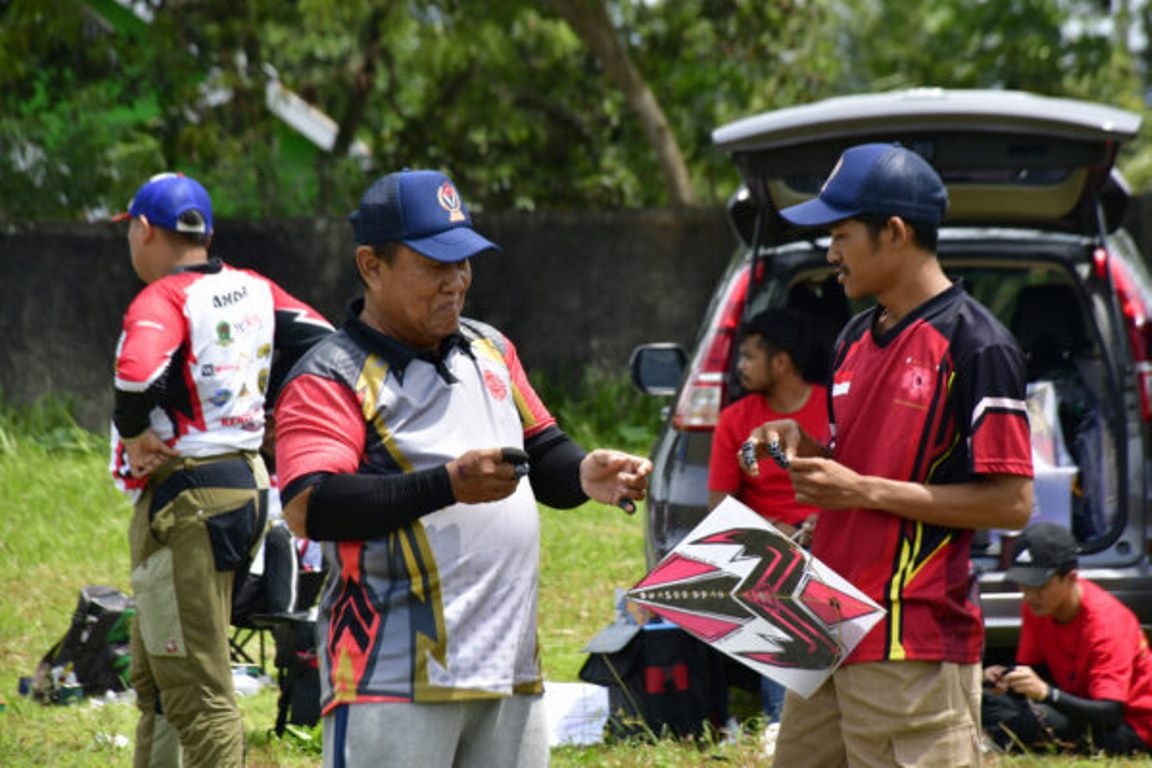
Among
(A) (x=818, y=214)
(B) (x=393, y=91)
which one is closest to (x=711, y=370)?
(A) (x=818, y=214)

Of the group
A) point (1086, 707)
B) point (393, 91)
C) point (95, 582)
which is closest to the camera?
point (1086, 707)

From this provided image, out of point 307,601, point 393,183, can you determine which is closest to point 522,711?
point 393,183

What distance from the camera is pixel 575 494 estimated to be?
11.5 ft

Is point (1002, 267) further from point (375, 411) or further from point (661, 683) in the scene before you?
point (375, 411)

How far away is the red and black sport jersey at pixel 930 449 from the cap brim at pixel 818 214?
25 centimetres

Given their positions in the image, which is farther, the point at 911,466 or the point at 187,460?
the point at 187,460

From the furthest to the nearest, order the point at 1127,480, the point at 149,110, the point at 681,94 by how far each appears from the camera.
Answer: the point at 149,110, the point at 681,94, the point at 1127,480

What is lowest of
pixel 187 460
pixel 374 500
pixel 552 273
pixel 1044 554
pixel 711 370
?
pixel 1044 554

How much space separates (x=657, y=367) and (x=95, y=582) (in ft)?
11.6

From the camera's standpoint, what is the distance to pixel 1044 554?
5840 mm

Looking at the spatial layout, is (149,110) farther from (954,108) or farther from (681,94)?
(954,108)

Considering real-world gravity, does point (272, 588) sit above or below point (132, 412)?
below

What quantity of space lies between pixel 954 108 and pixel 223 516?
2.63 metres

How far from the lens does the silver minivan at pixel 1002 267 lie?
18.4ft
